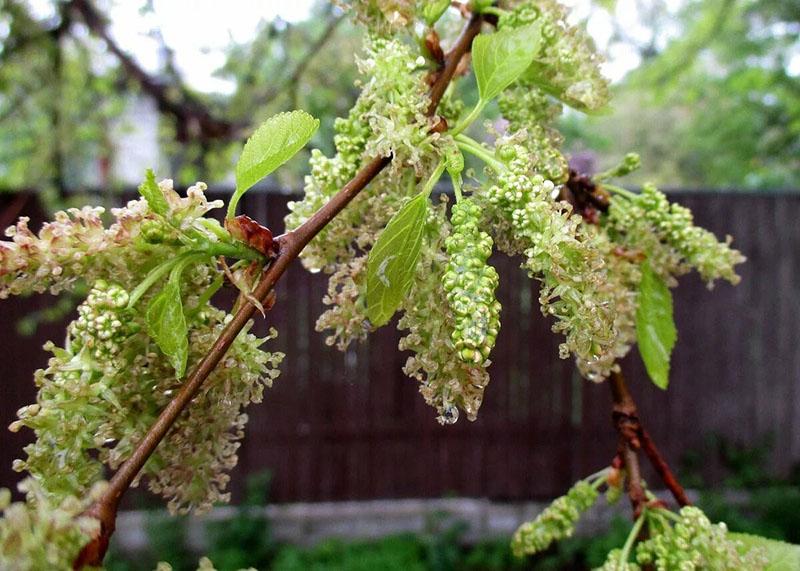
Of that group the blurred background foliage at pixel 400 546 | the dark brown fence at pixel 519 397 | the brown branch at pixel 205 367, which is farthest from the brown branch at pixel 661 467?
the dark brown fence at pixel 519 397

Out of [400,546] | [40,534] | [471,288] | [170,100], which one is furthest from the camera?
[400,546]

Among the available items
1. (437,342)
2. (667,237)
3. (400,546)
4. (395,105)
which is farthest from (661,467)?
(400,546)

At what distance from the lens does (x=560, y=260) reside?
1.60ft

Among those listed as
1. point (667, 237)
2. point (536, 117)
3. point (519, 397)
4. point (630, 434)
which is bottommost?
point (519, 397)

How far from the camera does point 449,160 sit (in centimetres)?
55

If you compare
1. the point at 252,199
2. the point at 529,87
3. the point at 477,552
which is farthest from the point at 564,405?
the point at 529,87

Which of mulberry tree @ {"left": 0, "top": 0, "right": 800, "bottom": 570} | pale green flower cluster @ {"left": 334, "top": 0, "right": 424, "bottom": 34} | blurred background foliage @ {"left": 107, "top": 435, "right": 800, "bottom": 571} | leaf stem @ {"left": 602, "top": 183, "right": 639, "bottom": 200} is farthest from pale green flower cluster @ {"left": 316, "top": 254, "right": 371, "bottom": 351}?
blurred background foliage @ {"left": 107, "top": 435, "right": 800, "bottom": 571}

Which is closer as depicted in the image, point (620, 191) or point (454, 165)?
point (454, 165)

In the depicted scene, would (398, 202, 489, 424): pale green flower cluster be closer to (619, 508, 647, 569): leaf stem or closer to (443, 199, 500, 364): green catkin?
(443, 199, 500, 364): green catkin

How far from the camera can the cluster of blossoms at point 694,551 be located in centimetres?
64

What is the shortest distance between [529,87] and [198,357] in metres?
0.43

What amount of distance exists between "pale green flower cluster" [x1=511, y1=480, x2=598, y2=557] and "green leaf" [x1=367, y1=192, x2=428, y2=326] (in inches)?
15.7

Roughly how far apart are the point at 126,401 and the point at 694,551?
0.54 meters

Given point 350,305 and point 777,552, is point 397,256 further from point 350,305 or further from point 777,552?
point 777,552
